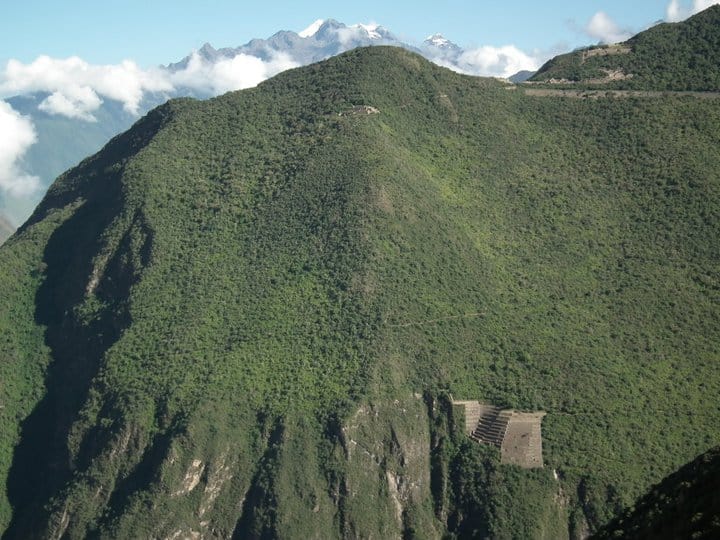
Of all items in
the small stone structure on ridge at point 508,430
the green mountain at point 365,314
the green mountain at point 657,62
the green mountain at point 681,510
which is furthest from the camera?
the green mountain at point 657,62

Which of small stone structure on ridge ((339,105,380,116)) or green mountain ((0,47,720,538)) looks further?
A: small stone structure on ridge ((339,105,380,116))

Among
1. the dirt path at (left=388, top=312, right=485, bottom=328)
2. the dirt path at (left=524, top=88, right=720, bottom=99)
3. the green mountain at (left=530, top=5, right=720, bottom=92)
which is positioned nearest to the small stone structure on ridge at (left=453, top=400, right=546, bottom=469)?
the dirt path at (left=388, top=312, right=485, bottom=328)

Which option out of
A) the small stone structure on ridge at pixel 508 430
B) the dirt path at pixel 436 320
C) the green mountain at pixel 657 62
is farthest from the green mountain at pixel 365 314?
the green mountain at pixel 657 62

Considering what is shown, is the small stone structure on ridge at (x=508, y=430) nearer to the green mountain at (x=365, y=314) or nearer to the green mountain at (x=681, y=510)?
the green mountain at (x=365, y=314)

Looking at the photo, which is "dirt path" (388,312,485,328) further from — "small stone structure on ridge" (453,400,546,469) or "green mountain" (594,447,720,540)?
"green mountain" (594,447,720,540)

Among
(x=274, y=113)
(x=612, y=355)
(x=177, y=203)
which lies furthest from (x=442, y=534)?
(x=274, y=113)
